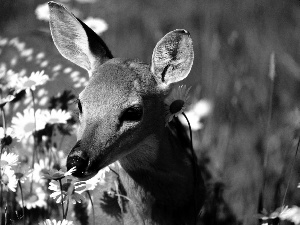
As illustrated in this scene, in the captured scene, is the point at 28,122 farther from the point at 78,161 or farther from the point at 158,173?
the point at 78,161

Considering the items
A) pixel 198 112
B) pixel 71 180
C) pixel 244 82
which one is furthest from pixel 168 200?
pixel 244 82

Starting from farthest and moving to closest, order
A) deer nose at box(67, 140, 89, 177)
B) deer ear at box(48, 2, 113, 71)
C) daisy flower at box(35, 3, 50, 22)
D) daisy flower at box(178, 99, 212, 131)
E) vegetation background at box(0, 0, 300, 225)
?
daisy flower at box(35, 3, 50, 22) < daisy flower at box(178, 99, 212, 131) < vegetation background at box(0, 0, 300, 225) < deer ear at box(48, 2, 113, 71) < deer nose at box(67, 140, 89, 177)

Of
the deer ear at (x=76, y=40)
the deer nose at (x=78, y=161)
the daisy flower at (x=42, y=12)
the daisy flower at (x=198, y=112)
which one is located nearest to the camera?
the deer nose at (x=78, y=161)

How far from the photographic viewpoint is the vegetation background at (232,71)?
7.36 feet

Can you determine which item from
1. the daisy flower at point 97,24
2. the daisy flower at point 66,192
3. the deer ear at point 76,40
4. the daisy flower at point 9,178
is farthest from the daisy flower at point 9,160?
the daisy flower at point 97,24

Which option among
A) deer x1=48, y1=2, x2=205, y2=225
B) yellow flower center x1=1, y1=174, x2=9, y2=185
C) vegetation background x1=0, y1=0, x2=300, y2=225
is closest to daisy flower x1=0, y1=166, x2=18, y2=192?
yellow flower center x1=1, y1=174, x2=9, y2=185

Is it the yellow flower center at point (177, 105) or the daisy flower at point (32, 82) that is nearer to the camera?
the yellow flower center at point (177, 105)

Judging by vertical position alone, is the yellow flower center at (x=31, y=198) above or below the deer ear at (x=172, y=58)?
below

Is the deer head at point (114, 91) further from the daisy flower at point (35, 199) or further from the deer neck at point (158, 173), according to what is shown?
the daisy flower at point (35, 199)

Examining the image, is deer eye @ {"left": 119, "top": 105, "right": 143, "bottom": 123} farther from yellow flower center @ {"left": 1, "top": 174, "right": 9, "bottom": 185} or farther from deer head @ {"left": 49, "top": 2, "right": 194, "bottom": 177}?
yellow flower center @ {"left": 1, "top": 174, "right": 9, "bottom": 185}

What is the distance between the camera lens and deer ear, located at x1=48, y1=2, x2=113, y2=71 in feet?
6.32

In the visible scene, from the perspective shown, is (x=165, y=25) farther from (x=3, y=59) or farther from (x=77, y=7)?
(x=3, y=59)

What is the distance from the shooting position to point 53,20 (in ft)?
6.40

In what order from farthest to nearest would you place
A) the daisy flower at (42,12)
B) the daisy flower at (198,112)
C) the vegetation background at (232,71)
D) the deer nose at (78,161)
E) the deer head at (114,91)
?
the daisy flower at (42,12) < the daisy flower at (198,112) < the vegetation background at (232,71) < the deer head at (114,91) < the deer nose at (78,161)
